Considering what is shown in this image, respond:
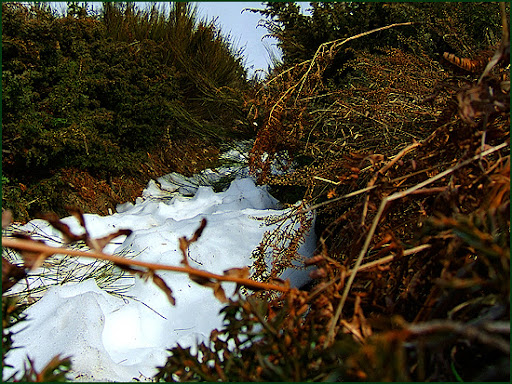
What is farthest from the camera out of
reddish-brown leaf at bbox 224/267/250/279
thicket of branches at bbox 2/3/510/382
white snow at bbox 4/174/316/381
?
white snow at bbox 4/174/316/381

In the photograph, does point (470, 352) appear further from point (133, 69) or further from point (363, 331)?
point (133, 69)

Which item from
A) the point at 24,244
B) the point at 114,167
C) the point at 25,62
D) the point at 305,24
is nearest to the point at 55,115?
the point at 25,62

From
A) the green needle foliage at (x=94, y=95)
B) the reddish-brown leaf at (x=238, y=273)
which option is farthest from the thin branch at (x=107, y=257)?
the green needle foliage at (x=94, y=95)

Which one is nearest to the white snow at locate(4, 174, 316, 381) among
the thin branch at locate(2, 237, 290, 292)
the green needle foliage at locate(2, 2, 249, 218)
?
the thin branch at locate(2, 237, 290, 292)

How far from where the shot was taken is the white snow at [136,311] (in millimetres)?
1231

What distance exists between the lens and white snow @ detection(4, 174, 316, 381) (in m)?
1.23

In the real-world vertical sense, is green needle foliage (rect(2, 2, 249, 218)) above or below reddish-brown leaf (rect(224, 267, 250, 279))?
above

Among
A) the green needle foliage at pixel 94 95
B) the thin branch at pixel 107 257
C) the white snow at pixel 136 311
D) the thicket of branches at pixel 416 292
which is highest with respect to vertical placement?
the green needle foliage at pixel 94 95

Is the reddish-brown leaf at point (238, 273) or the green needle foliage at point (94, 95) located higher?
the green needle foliage at point (94, 95)

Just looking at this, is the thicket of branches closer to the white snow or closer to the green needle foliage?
the white snow

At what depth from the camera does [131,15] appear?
5219 millimetres

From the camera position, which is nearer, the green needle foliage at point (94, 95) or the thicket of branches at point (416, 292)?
the thicket of branches at point (416, 292)

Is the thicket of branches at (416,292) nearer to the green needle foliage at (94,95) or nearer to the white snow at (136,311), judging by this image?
the white snow at (136,311)

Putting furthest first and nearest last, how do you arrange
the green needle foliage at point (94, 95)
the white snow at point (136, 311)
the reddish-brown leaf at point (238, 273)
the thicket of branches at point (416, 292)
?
1. the green needle foliage at point (94, 95)
2. the white snow at point (136, 311)
3. the reddish-brown leaf at point (238, 273)
4. the thicket of branches at point (416, 292)
